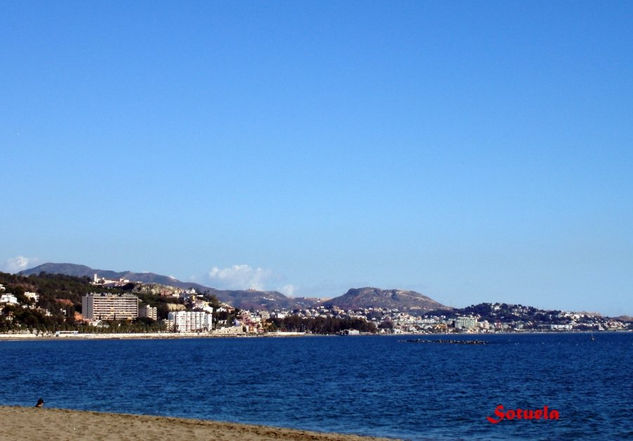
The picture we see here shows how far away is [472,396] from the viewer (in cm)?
5078

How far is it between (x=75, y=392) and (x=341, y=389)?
1717 cm

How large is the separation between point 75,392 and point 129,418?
61.3 ft

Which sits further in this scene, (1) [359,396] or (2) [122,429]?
(1) [359,396]

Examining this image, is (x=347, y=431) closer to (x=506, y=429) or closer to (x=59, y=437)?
(x=506, y=429)

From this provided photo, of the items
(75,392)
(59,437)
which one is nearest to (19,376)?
(75,392)

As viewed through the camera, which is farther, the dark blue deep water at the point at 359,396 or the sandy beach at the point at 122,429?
the dark blue deep water at the point at 359,396

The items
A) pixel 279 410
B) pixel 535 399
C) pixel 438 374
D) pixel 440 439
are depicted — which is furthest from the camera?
pixel 438 374

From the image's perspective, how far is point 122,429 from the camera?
97.0 ft

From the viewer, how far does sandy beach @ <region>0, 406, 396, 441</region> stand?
90.1 feet

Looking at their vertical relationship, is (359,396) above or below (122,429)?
below

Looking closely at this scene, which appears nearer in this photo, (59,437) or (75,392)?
(59,437)

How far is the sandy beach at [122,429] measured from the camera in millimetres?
27453

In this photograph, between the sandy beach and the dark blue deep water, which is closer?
the sandy beach

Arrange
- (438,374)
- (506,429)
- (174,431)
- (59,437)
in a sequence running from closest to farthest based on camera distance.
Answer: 1. (59,437)
2. (174,431)
3. (506,429)
4. (438,374)
